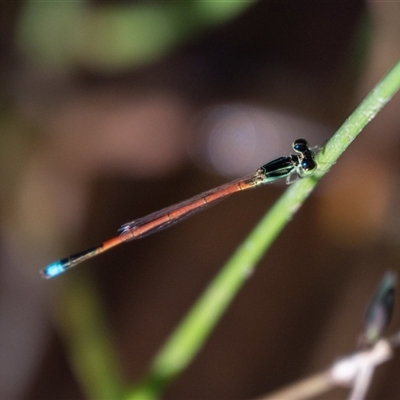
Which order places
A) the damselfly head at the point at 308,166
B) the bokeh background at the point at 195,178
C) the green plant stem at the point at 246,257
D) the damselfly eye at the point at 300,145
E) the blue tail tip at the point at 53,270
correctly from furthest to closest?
the bokeh background at the point at 195,178, the blue tail tip at the point at 53,270, the damselfly eye at the point at 300,145, the damselfly head at the point at 308,166, the green plant stem at the point at 246,257

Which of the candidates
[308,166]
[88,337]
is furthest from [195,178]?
[308,166]

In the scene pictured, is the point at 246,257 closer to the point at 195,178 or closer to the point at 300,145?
the point at 300,145

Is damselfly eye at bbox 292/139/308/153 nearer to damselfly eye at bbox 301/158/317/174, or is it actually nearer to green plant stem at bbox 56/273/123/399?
damselfly eye at bbox 301/158/317/174

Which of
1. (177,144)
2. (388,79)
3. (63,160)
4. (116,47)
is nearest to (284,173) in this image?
(388,79)

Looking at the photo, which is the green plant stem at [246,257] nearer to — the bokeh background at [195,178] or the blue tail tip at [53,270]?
the blue tail tip at [53,270]

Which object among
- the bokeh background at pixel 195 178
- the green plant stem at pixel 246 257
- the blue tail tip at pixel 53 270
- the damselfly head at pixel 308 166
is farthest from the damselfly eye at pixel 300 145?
the bokeh background at pixel 195 178

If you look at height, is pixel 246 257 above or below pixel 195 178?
below
